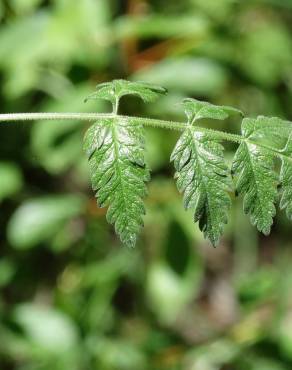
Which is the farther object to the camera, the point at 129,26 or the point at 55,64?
the point at 55,64

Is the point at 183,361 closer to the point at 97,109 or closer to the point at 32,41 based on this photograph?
the point at 97,109

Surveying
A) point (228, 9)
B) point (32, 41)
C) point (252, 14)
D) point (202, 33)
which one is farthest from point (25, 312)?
point (252, 14)

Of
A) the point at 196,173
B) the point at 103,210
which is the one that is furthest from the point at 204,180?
the point at 103,210

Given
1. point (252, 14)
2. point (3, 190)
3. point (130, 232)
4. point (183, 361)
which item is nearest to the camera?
point (130, 232)

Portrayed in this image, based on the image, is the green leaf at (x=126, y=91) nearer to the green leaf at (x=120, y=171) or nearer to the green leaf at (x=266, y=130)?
the green leaf at (x=120, y=171)

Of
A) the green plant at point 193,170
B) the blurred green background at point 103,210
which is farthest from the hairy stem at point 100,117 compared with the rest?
the blurred green background at point 103,210

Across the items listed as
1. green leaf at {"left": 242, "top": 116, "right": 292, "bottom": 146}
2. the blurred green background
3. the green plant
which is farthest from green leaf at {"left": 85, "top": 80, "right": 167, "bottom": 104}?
the blurred green background
